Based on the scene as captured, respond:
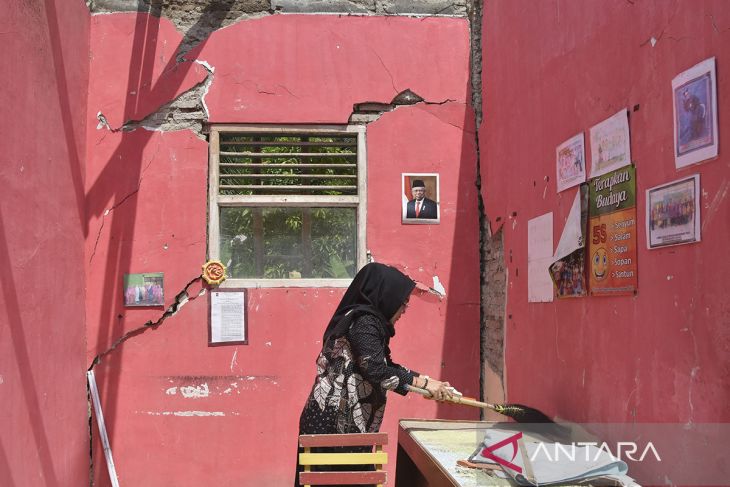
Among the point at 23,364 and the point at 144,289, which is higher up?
the point at 144,289

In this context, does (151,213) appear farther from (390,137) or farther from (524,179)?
(524,179)

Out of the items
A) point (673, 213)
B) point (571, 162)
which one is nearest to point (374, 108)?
point (571, 162)

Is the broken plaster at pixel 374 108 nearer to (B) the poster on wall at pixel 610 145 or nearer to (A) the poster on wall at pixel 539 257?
(A) the poster on wall at pixel 539 257

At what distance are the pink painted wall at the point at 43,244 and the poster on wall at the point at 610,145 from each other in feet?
8.70

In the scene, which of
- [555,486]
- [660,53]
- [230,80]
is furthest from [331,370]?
[230,80]

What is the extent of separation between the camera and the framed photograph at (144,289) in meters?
4.72

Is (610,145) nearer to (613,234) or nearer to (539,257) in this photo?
(613,234)

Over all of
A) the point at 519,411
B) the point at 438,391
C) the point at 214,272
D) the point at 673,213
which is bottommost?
the point at 519,411

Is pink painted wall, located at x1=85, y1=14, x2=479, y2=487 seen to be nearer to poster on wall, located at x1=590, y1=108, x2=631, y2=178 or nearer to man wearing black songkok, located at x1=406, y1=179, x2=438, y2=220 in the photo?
man wearing black songkok, located at x1=406, y1=179, x2=438, y2=220

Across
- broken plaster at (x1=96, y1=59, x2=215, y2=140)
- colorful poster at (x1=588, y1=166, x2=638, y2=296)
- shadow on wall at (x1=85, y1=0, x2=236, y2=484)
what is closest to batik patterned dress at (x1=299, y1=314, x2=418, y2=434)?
colorful poster at (x1=588, y1=166, x2=638, y2=296)

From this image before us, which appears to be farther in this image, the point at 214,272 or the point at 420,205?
the point at 420,205

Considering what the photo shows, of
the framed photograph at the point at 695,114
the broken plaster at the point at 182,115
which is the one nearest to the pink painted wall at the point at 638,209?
the framed photograph at the point at 695,114

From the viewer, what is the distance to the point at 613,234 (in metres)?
2.69

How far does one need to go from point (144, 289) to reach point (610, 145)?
10.5 ft
